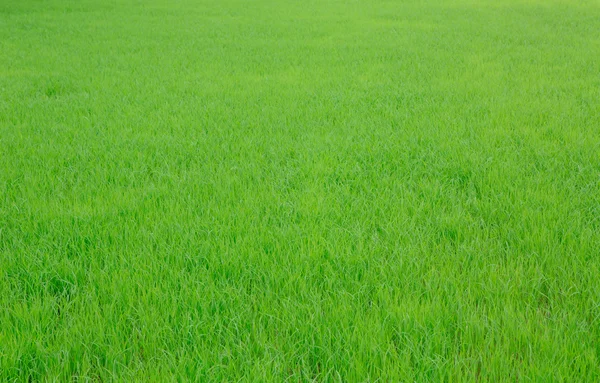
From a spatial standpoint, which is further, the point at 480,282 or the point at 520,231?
the point at 520,231

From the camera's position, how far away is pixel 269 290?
2.04 metres

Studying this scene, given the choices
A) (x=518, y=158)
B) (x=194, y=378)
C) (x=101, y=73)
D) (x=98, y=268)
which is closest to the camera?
(x=194, y=378)

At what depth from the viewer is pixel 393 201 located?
9.63 ft

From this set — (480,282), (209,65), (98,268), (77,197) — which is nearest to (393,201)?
(480,282)

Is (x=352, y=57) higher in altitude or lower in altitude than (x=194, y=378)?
higher

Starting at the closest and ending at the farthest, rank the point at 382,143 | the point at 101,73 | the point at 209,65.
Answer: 1. the point at 382,143
2. the point at 101,73
3. the point at 209,65

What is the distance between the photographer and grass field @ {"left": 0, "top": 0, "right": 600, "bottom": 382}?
1724mm

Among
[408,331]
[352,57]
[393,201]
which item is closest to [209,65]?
[352,57]

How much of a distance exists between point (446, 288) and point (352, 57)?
262 inches

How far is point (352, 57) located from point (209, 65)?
90.5 inches

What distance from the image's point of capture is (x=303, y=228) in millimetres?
2590

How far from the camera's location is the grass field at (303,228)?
5.65 ft

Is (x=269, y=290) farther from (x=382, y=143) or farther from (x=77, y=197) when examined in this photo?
(x=382, y=143)

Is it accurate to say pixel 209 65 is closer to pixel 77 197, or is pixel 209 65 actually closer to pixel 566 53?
pixel 77 197
